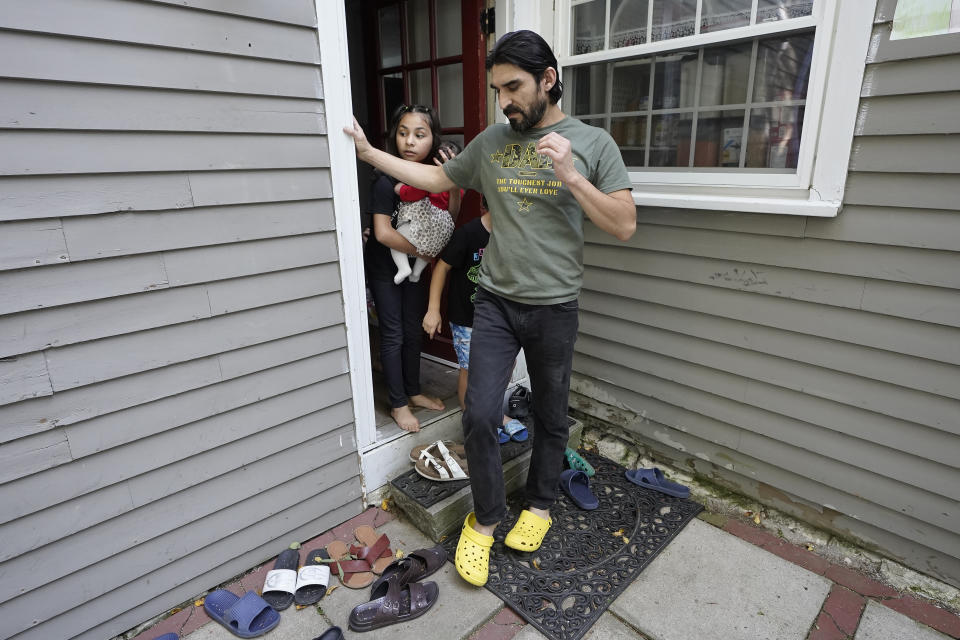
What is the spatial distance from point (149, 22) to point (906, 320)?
265 cm

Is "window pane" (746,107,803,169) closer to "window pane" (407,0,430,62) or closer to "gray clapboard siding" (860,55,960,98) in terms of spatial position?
"gray clapboard siding" (860,55,960,98)

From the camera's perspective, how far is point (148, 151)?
5.30 ft

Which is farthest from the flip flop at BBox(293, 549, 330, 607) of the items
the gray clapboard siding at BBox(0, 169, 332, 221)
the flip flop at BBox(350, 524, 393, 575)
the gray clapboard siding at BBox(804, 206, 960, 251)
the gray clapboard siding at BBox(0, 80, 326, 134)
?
the gray clapboard siding at BBox(804, 206, 960, 251)

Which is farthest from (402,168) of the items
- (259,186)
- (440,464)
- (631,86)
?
(440,464)

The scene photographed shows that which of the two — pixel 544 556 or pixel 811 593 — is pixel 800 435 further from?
pixel 544 556

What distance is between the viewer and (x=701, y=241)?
92.7 inches

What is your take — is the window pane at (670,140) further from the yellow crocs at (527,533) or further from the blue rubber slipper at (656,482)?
the yellow crocs at (527,533)

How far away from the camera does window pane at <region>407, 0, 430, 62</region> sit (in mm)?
3037

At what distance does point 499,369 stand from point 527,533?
69cm

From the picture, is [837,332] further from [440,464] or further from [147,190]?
[147,190]

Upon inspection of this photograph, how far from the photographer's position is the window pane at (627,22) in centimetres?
243

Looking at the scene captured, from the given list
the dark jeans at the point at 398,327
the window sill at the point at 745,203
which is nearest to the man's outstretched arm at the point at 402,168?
the dark jeans at the point at 398,327

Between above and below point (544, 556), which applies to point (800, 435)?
above

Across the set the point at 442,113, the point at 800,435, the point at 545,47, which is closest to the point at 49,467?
the point at 545,47
